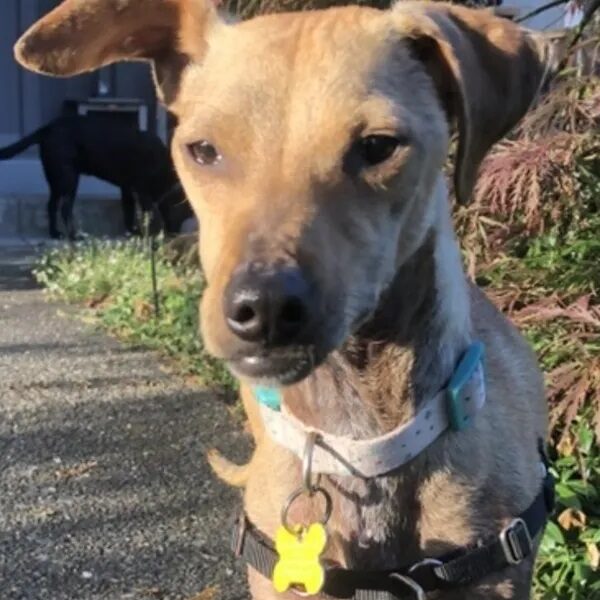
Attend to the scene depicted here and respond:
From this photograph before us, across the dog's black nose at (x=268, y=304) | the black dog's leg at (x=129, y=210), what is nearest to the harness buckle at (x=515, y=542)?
the dog's black nose at (x=268, y=304)

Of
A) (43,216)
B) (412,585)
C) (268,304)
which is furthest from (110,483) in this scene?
(43,216)

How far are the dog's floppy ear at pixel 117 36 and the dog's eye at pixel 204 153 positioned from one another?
1.27ft

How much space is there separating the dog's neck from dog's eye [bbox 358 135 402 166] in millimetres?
237

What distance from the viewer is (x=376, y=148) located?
2430 mm

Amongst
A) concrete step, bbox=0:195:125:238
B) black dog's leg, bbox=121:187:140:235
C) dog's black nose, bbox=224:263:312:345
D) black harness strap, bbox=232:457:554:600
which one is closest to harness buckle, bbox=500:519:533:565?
black harness strap, bbox=232:457:554:600

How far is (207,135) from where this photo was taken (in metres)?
2.48

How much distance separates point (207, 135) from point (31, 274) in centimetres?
810

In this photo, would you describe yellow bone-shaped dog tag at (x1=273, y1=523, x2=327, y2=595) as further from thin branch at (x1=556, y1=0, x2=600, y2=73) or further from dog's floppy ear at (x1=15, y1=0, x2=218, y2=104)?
thin branch at (x1=556, y1=0, x2=600, y2=73)

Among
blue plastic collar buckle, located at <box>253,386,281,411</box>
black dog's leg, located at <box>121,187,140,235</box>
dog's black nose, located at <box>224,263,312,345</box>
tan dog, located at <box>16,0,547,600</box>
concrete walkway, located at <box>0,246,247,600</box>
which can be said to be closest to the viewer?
dog's black nose, located at <box>224,263,312,345</box>

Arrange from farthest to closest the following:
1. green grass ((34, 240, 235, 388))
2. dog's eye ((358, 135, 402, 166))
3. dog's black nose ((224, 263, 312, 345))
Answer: green grass ((34, 240, 235, 388)) < dog's eye ((358, 135, 402, 166)) < dog's black nose ((224, 263, 312, 345))

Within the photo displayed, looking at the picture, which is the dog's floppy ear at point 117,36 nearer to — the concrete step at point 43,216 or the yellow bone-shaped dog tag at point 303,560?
the yellow bone-shaped dog tag at point 303,560

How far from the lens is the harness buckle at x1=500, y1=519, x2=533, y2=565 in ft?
8.58

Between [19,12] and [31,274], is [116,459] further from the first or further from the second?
[19,12]

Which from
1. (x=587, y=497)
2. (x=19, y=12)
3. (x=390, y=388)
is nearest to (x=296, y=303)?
(x=390, y=388)
